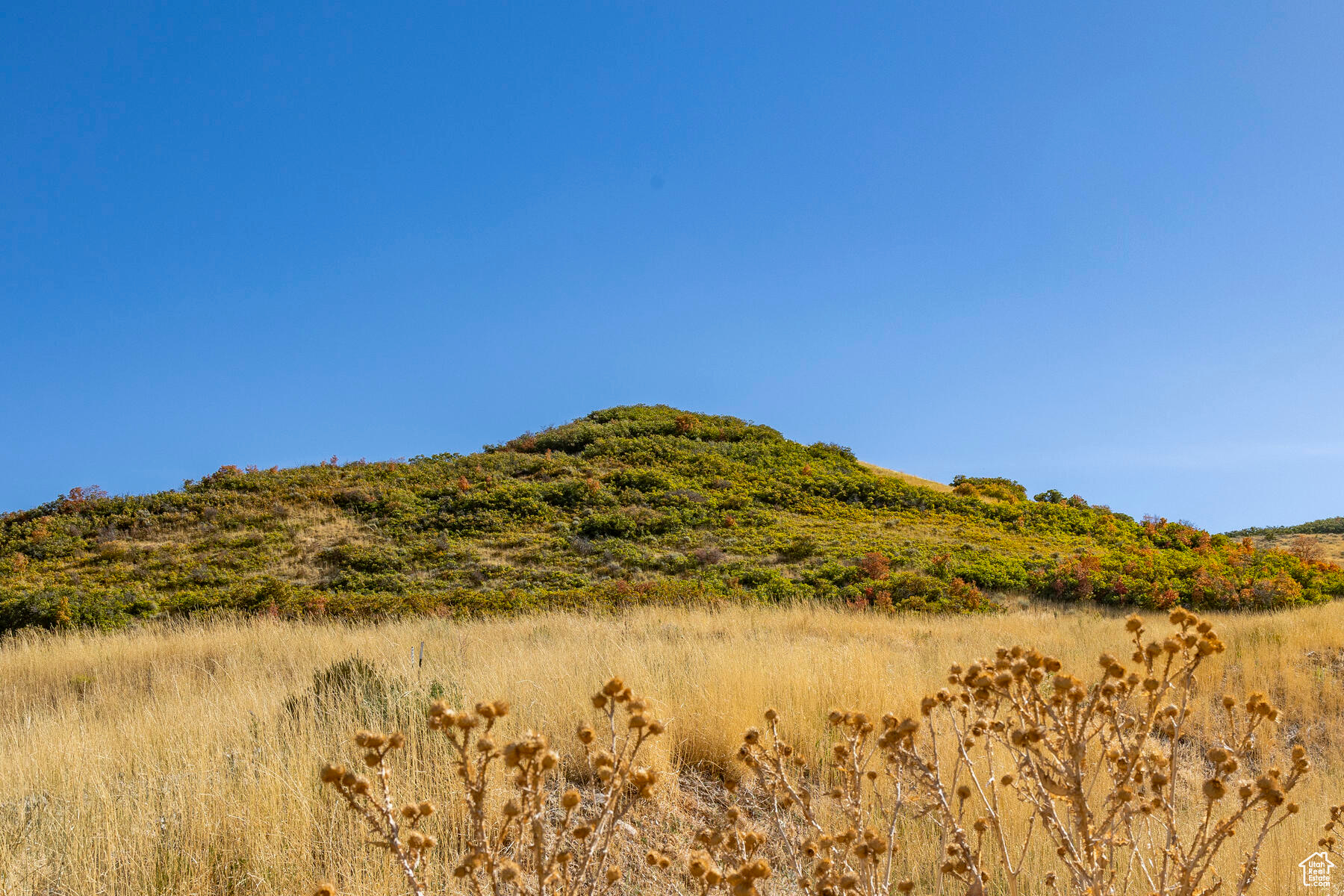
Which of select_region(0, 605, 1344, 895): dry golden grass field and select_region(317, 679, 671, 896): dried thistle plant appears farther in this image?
select_region(0, 605, 1344, 895): dry golden grass field

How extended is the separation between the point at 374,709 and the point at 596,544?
13.4 meters

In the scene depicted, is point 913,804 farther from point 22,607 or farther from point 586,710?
point 22,607

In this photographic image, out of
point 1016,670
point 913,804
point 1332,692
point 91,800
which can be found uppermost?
point 1016,670

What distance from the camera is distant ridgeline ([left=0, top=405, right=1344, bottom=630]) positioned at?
537 inches

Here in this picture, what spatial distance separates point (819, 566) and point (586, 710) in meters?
12.3

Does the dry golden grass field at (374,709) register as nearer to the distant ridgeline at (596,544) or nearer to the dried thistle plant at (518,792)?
the dried thistle plant at (518,792)

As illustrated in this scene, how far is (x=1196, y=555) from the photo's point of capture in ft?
59.7

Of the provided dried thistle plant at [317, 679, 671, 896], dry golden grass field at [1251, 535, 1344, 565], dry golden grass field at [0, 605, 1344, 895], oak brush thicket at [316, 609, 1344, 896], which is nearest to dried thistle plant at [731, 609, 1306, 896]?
oak brush thicket at [316, 609, 1344, 896]

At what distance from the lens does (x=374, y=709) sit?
468cm

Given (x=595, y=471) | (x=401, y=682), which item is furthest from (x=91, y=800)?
(x=595, y=471)

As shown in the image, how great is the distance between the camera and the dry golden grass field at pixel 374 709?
304 centimetres

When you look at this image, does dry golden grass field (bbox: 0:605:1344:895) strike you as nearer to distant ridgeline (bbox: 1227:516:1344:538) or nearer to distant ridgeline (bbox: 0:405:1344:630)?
distant ridgeline (bbox: 0:405:1344:630)

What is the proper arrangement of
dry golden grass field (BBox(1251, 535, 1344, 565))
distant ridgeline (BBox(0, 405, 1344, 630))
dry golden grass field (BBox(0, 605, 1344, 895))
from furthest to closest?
dry golden grass field (BBox(1251, 535, 1344, 565)), distant ridgeline (BBox(0, 405, 1344, 630)), dry golden grass field (BBox(0, 605, 1344, 895))

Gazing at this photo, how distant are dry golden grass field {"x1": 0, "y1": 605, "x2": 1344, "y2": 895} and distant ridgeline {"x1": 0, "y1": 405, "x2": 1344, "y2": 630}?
3.59 metres
